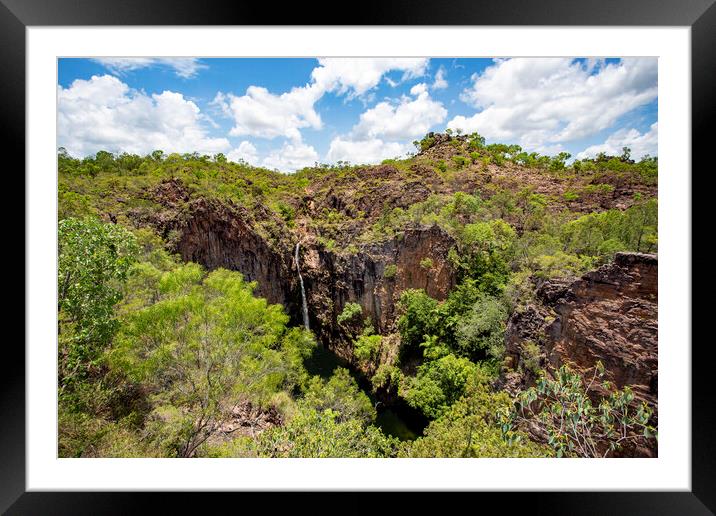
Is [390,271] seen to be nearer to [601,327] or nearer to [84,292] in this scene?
[601,327]

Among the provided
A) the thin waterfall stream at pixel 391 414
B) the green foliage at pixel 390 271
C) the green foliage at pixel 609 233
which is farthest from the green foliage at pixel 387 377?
the green foliage at pixel 609 233

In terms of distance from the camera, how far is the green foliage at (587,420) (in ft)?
9.06

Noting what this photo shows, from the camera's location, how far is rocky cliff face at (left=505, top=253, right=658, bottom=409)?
10.9 feet

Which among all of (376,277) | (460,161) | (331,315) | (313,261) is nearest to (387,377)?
(376,277)

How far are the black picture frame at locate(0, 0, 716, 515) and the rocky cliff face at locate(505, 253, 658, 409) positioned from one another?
1258 mm

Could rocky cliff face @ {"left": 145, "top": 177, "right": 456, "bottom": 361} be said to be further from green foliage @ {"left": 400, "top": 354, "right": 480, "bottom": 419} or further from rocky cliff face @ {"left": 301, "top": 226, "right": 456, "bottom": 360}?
green foliage @ {"left": 400, "top": 354, "right": 480, "bottom": 419}

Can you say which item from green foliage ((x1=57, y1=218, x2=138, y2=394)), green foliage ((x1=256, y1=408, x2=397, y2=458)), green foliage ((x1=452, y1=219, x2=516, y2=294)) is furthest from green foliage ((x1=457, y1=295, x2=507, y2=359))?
green foliage ((x1=57, y1=218, x2=138, y2=394))

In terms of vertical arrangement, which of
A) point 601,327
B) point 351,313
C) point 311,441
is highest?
point 601,327

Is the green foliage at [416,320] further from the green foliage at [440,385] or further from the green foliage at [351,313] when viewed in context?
the green foliage at [351,313]
